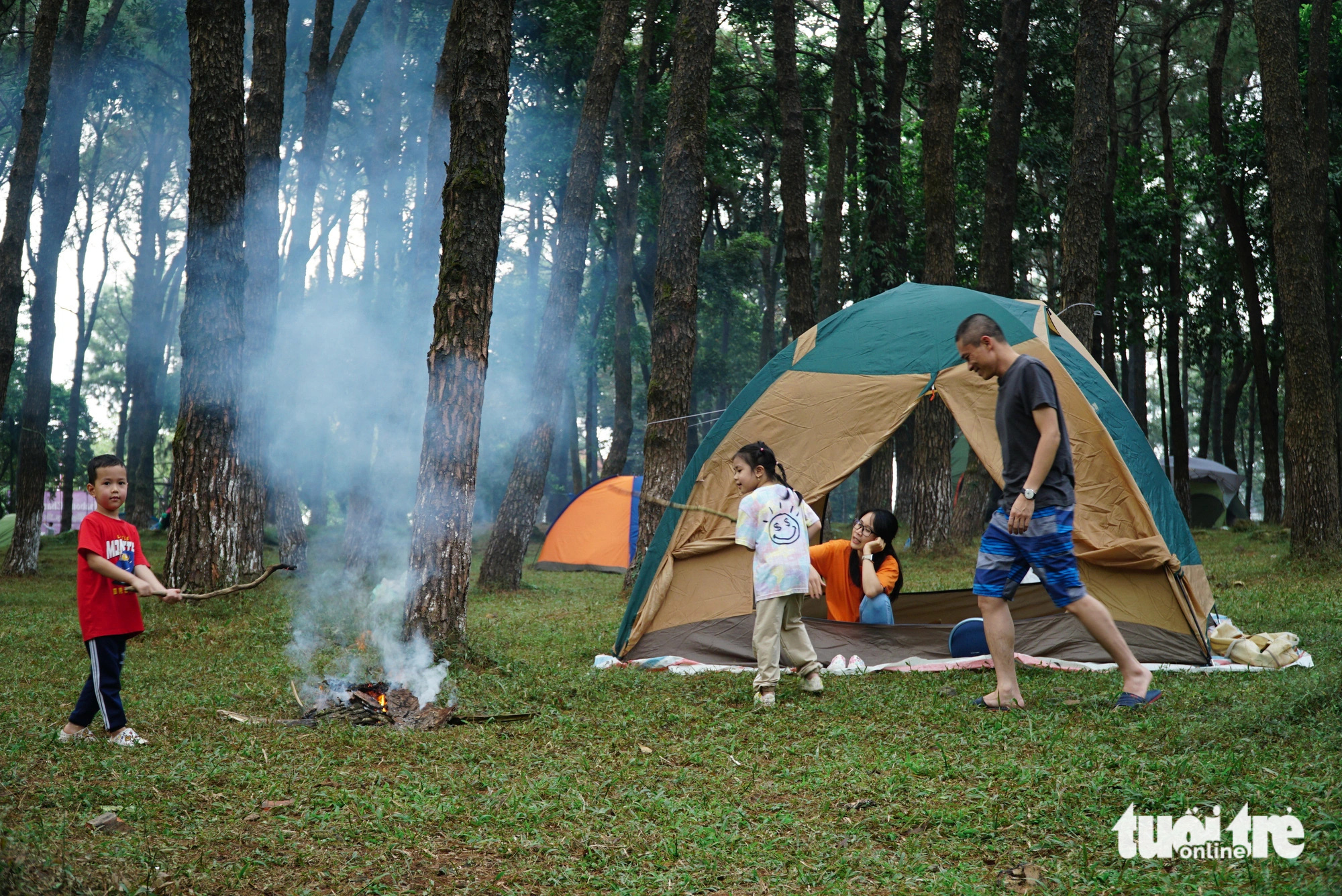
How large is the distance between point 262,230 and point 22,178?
3983 mm

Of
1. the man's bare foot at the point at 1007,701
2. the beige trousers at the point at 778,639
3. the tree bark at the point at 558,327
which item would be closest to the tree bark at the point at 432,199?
the tree bark at the point at 558,327

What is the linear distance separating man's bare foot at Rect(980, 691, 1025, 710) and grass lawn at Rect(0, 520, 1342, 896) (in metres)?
0.11

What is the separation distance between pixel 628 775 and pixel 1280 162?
949 cm

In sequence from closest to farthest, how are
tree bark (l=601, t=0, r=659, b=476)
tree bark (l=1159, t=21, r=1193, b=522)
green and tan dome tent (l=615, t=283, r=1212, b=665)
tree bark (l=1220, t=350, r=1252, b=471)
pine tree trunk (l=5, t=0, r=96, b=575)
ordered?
green and tan dome tent (l=615, t=283, r=1212, b=665) → pine tree trunk (l=5, t=0, r=96, b=575) → tree bark (l=1159, t=21, r=1193, b=522) → tree bark (l=601, t=0, r=659, b=476) → tree bark (l=1220, t=350, r=1252, b=471)

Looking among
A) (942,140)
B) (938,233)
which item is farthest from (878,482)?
(942,140)

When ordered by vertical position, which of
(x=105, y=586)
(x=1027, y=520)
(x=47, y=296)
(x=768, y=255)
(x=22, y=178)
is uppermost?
(x=768, y=255)

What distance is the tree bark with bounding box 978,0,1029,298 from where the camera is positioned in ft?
46.2

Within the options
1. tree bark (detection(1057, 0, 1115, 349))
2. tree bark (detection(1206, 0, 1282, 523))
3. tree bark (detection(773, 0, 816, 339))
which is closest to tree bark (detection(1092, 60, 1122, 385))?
tree bark (detection(1206, 0, 1282, 523))

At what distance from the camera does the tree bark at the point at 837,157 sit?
14155 mm

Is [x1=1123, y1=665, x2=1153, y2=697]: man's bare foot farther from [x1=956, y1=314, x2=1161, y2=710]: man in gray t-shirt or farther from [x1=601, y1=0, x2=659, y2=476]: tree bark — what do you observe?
[x1=601, y1=0, x2=659, y2=476]: tree bark

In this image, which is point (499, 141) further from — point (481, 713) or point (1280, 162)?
point (1280, 162)

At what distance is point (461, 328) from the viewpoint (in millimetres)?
5965

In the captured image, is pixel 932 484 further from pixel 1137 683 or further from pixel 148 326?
→ pixel 148 326

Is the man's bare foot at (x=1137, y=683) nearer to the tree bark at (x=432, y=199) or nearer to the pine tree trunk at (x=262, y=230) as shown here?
the pine tree trunk at (x=262, y=230)
